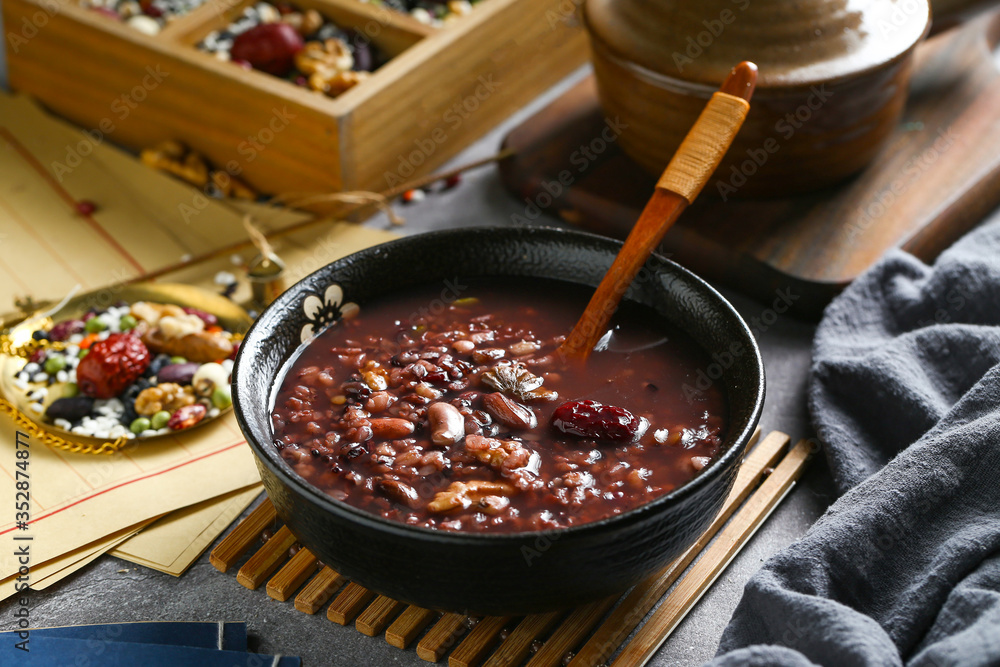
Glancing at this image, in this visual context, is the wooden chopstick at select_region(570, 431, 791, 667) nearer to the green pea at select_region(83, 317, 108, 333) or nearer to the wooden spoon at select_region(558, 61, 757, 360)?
the wooden spoon at select_region(558, 61, 757, 360)

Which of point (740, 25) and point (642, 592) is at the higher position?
point (740, 25)

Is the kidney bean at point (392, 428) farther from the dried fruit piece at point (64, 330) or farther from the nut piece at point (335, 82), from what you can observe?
the nut piece at point (335, 82)

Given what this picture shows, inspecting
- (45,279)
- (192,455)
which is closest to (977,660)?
(192,455)

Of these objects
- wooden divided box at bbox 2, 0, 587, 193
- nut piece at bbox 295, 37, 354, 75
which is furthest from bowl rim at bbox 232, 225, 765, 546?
nut piece at bbox 295, 37, 354, 75

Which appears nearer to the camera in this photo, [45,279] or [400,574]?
[400,574]

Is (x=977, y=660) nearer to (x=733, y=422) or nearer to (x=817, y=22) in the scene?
(x=733, y=422)

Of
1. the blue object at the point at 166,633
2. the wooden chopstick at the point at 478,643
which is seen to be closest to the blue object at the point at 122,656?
the blue object at the point at 166,633
